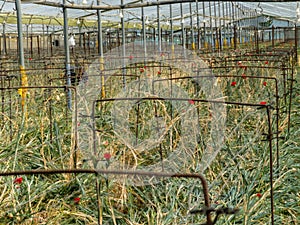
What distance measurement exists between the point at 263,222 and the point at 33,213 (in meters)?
1.29

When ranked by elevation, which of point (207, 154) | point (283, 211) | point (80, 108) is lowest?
point (283, 211)

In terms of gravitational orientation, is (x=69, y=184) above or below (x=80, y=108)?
below

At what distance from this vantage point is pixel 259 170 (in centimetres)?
328

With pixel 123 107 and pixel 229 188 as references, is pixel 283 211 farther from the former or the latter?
pixel 123 107

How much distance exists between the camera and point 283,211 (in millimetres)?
2967

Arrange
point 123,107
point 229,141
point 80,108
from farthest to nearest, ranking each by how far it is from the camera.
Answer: point 123,107 → point 80,108 → point 229,141

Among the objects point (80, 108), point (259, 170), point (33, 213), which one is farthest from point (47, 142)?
point (259, 170)

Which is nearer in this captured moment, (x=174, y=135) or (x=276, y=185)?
(x=276, y=185)

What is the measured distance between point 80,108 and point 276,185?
2006 mm

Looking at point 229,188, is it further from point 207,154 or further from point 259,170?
point 207,154

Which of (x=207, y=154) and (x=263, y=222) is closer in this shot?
(x=263, y=222)

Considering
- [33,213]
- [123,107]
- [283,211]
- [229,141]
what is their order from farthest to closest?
[123,107] < [229,141] < [283,211] < [33,213]

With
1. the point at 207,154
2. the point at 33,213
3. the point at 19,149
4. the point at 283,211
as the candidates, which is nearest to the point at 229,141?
the point at 207,154

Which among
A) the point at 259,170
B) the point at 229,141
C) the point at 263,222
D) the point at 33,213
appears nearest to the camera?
the point at 33,213
